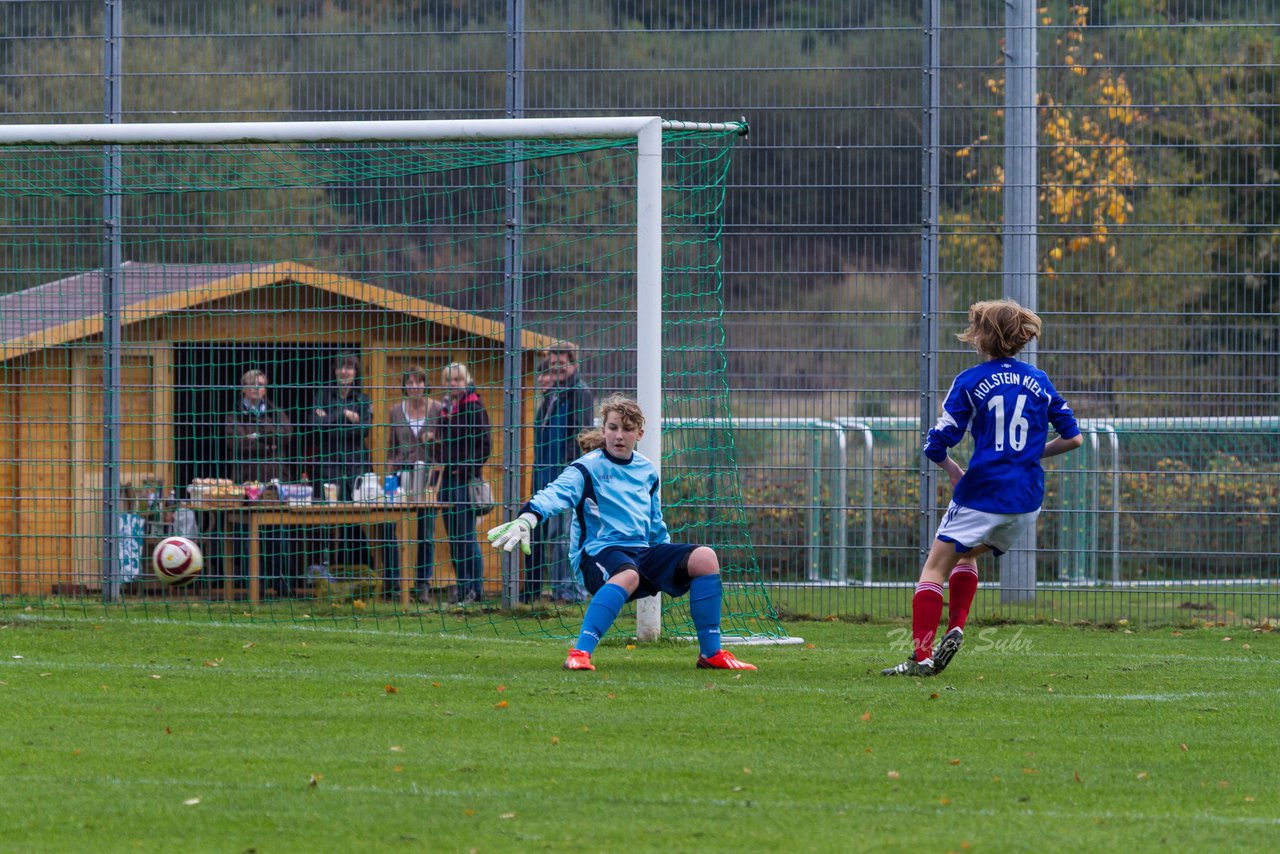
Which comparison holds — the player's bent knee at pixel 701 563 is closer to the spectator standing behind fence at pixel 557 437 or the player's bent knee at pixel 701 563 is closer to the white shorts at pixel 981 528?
the white shorts at pixel 981 528

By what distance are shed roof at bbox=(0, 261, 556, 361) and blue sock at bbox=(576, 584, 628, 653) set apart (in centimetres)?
363

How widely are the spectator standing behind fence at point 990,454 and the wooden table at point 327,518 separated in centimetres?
413

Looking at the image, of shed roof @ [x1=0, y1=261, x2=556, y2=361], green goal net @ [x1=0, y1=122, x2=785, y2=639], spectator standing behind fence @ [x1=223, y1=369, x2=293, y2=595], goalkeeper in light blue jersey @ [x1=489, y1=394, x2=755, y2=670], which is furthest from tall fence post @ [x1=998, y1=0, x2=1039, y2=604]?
spectator standing behind fence @ [x1=223, y1=369, x2=293, y2=595]

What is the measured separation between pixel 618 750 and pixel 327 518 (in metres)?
5.67

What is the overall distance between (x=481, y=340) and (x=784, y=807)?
22.6ft

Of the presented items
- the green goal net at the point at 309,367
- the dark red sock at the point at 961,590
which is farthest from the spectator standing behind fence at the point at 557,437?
the dark red sock at the point at 961,590

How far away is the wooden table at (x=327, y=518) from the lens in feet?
36.0

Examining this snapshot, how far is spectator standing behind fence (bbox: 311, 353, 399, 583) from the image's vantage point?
11.1 m

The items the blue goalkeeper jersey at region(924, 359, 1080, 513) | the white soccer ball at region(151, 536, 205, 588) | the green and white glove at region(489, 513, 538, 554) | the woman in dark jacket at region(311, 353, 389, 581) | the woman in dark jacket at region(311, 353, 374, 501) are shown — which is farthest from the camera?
the woman in dark jacket at region(311, 353, 374, 501)

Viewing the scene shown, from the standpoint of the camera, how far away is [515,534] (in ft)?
24.8

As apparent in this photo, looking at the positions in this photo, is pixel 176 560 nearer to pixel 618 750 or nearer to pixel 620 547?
pixel 620 547

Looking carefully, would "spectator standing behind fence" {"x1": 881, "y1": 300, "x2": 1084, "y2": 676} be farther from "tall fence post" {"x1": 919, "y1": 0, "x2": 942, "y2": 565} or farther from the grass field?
"tall fence post" {"x1": 919, "y1": 0, "x2": 942, "y2": 565}

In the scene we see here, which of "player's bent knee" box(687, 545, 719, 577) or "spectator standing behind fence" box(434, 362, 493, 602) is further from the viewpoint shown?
"spectator standing behind fence" box(434, 362, 493, 602)

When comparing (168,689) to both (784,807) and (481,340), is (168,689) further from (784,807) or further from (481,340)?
(481,340)
